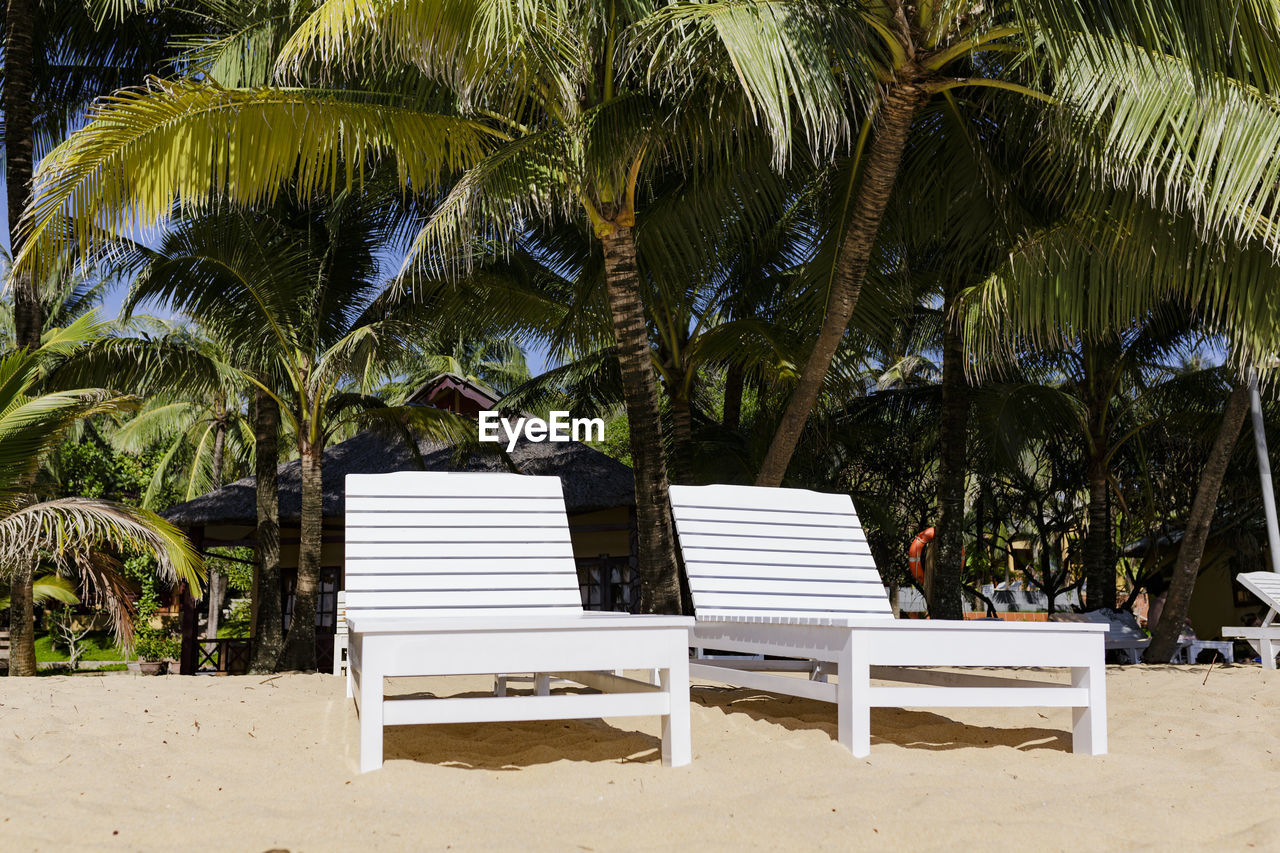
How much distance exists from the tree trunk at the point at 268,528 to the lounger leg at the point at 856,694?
913 centimetres

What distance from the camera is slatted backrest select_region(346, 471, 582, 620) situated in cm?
420

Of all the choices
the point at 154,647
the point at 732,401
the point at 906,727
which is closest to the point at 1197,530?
the point at 732,401

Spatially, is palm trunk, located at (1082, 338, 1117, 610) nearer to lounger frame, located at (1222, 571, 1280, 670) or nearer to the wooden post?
lounger frame, located at (1222, 571, 1280, 670)

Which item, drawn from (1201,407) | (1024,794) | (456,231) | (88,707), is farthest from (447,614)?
(1201,407)

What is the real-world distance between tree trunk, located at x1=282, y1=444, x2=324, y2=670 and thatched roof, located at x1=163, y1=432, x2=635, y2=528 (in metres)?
1.62

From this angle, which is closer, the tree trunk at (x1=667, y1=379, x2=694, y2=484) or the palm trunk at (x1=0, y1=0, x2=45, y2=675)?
the palm trunk at (x1=0, y1=0, x2=45, y2=675)

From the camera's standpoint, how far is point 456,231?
6.33 meters

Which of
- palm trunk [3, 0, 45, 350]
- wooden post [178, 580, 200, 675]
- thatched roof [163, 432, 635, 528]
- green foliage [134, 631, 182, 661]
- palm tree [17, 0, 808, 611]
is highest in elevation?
palm trunk [3, 0, 45, 350]

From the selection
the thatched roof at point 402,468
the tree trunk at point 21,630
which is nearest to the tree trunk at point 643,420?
the thatched roof at point 402,468

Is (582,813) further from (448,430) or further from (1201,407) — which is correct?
(1201,407)

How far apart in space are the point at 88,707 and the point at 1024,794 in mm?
3952

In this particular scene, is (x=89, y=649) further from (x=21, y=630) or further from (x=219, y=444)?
(x=21, y=630)

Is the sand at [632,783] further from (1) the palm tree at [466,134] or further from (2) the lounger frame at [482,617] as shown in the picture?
(1) the palm tree at [466,134]

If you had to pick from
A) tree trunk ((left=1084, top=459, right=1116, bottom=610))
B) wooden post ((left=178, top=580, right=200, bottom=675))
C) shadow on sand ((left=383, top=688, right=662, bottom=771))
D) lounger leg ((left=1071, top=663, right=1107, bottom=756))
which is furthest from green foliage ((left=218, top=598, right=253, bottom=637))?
lounger leg ((left=1071, top=663, right=1107, bottom=756))
